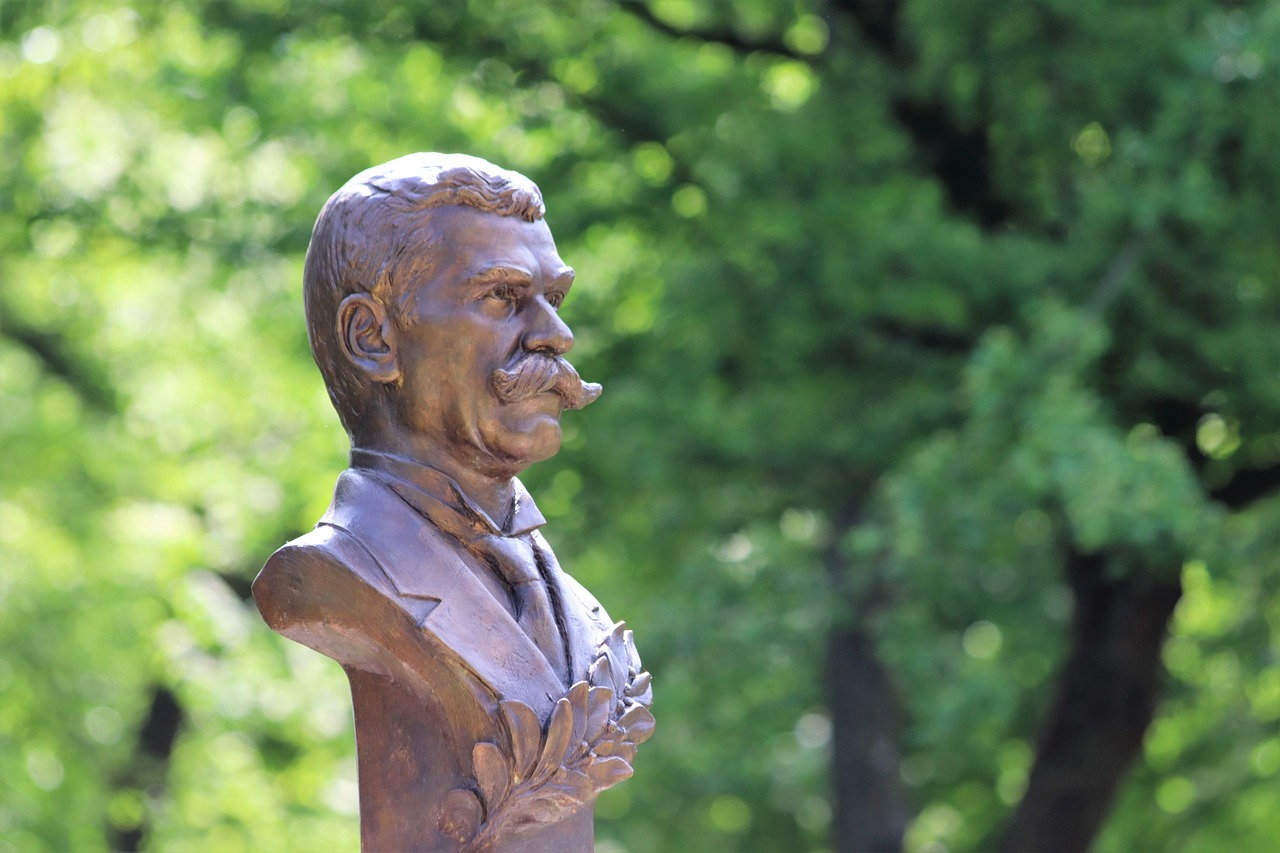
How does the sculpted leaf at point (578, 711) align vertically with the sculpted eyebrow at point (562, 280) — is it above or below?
below

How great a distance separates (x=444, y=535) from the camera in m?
3.32

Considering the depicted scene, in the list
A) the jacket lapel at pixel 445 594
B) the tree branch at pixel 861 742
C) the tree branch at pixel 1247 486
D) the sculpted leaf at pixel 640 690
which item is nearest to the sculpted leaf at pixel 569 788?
the jacket lapel at pixel 445 594

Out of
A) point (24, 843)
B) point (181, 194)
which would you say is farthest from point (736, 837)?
point (181, 194)

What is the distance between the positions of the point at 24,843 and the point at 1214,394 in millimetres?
6810

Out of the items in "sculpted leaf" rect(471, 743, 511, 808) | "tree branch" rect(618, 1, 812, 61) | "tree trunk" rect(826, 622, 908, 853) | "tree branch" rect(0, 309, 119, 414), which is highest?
"sculpted leaf" rect(471, 743, 511, 808)

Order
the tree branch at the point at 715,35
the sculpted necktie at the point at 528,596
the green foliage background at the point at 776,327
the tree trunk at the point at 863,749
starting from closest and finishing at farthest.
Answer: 1. the sculpted necktie at the point at 528,596
2. the green foliage background at the point at 776,327
3. the tree branch at the point at 715,35
4. the tree trunk at the point at 863,749

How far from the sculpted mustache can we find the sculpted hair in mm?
205

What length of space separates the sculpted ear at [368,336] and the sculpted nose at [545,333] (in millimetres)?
245

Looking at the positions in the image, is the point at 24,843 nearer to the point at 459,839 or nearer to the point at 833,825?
the point at 833,825

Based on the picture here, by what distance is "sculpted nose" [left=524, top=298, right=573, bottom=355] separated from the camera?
10.9ft

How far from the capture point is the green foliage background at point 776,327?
6.79m

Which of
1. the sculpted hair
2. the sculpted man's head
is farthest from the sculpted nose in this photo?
the sculpted hair

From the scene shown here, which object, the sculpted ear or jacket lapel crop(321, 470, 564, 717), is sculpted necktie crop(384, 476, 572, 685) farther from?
the sculpted ear

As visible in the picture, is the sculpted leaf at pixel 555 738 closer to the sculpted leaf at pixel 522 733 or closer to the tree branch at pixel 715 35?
the sculpted leaf at pixel 522 733
